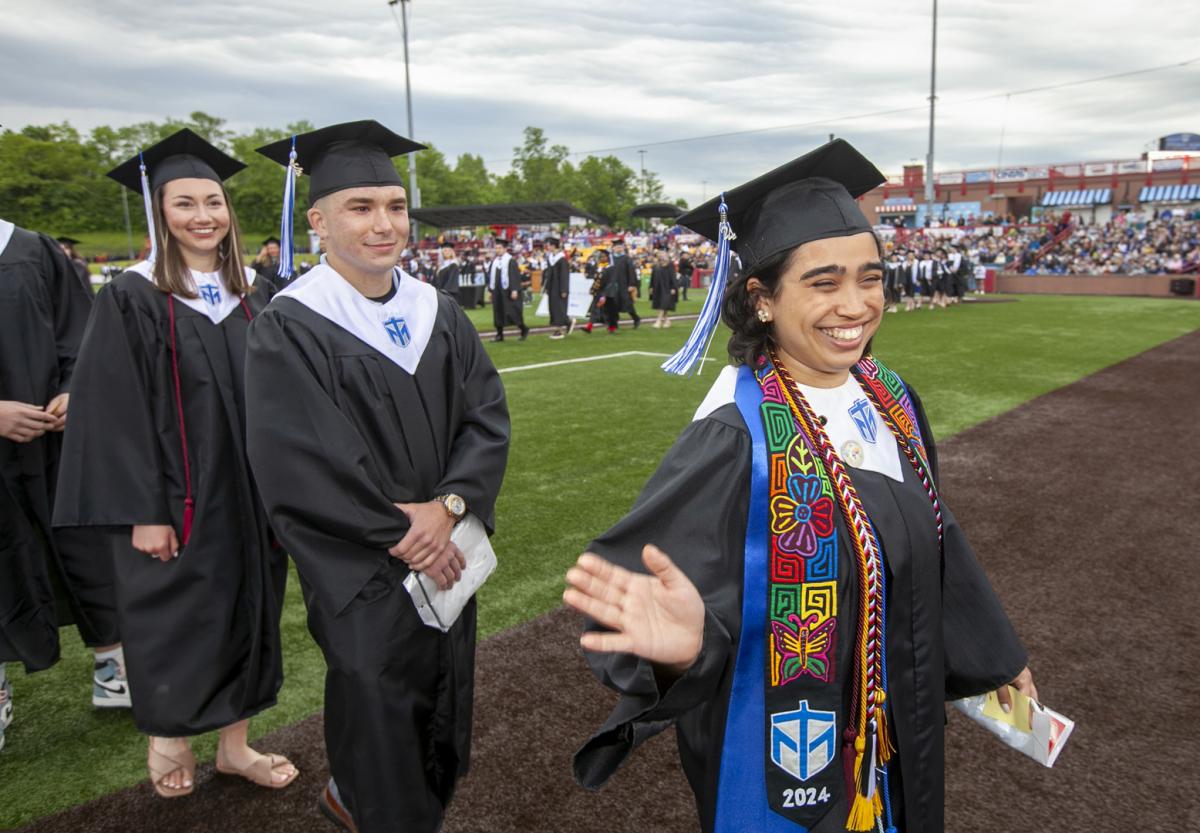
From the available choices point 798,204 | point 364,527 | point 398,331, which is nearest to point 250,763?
point 364,527

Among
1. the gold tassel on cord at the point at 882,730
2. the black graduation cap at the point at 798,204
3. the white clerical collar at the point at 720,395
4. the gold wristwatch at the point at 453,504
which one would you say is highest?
the black graduation cap at the point at 798,204

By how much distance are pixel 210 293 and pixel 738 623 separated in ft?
7.35

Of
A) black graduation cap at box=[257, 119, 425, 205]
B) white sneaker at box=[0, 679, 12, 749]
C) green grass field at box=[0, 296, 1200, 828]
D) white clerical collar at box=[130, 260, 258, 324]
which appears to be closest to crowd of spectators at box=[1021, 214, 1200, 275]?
green grass field at box=[0, 296, 1200, 828]

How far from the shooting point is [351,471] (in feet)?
7.16

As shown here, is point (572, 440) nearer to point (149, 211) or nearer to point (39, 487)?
point (39, 487)

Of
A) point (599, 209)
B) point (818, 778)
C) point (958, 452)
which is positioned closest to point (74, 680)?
point (818, 778)

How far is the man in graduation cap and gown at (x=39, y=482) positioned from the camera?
3.18 metres

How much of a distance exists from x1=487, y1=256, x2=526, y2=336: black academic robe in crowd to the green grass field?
16.8 inches

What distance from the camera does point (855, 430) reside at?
1783 mm

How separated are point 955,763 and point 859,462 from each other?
1851 mm

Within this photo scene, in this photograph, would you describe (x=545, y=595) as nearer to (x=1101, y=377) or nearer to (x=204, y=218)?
(x=204, y=218)

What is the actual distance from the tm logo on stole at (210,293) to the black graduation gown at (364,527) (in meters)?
0.67

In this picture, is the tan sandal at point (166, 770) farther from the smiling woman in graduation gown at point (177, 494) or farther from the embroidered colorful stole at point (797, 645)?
the embroidered colorful stole at point (797, 645)

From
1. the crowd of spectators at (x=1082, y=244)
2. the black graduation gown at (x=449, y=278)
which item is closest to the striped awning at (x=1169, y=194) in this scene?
the crowd of spectators at (x=1082, y=244)
